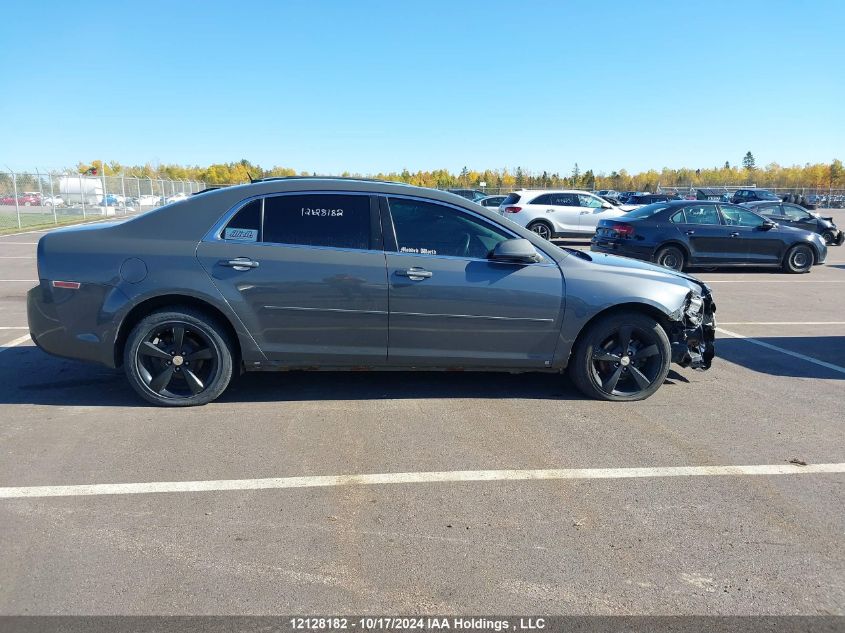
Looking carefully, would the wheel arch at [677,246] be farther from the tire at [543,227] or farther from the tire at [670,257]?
the tire at [543,227]

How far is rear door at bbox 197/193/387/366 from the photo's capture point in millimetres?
4719

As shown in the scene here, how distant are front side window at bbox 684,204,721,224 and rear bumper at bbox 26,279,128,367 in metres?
11.7

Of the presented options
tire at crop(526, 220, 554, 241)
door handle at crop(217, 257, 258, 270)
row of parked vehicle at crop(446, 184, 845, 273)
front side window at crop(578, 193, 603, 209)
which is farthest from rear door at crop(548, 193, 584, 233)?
door handle at crop(217, 257, 258, 270)

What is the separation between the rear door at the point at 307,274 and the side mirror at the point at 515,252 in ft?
2.85

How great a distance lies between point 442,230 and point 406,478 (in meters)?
1.99

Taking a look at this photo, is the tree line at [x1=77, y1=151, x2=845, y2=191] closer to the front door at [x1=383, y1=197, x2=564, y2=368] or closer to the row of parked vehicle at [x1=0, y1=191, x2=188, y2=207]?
the row of parked vehicle at [x1=0, y1=191, x2=188, y2=207]

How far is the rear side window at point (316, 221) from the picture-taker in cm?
482

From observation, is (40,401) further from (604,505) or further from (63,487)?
(604,505)

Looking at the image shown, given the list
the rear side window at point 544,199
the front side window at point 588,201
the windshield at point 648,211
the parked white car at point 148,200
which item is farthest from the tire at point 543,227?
the parked white car at point 148,200

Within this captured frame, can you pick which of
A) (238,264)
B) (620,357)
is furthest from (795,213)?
(238,264)

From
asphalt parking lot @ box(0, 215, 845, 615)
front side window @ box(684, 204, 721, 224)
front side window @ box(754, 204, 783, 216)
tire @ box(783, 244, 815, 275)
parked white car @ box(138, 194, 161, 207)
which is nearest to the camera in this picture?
asphalt parking lot @ box(0, 215, 845, 615)

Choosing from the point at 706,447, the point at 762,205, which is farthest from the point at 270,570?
the point at 762,205

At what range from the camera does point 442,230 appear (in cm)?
494

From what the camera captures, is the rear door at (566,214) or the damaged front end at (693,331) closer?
the damaged front end at (693,331)
